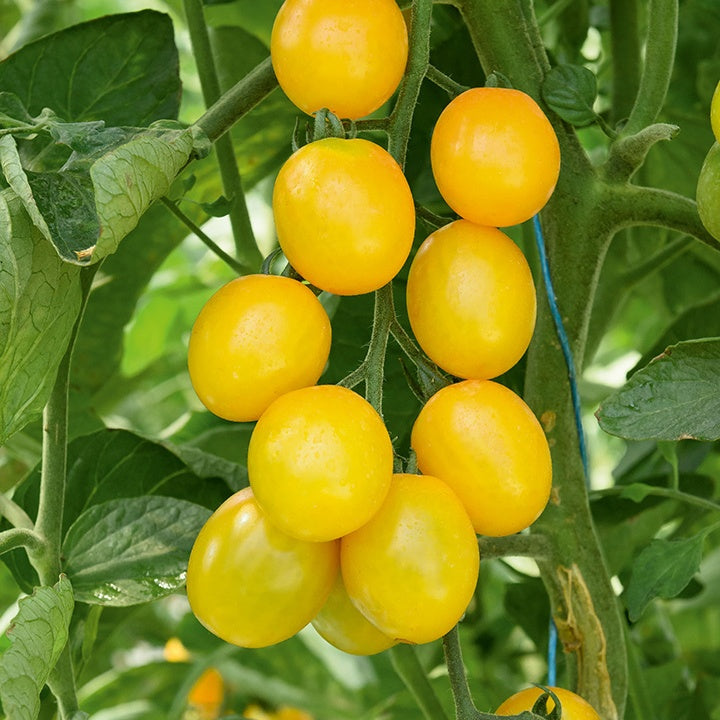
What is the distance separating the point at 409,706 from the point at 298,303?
559 mm

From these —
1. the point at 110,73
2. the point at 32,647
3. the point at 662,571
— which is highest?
the point at 110,73

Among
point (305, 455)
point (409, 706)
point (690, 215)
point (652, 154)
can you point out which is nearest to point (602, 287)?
point (652, 154)

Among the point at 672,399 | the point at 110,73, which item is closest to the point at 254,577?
the point at 672,399

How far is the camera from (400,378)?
685 millimetres

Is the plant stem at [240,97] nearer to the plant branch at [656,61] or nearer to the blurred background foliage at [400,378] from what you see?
the blurred background foliage at [400,378]

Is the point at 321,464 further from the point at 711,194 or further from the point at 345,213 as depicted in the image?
the point at 711,194

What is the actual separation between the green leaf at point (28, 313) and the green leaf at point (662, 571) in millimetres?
319

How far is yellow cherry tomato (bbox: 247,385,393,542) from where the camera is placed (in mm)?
394

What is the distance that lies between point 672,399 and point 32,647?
0.98ft

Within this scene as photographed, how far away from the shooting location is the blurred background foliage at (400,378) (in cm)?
74

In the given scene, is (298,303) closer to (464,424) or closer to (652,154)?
(464,424)

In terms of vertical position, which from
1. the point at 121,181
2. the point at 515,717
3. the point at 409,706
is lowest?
the point at 409,706

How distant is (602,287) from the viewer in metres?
0.83

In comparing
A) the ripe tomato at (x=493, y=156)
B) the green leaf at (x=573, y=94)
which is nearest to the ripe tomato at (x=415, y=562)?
the ripe tomato at (x=493, y=156)
